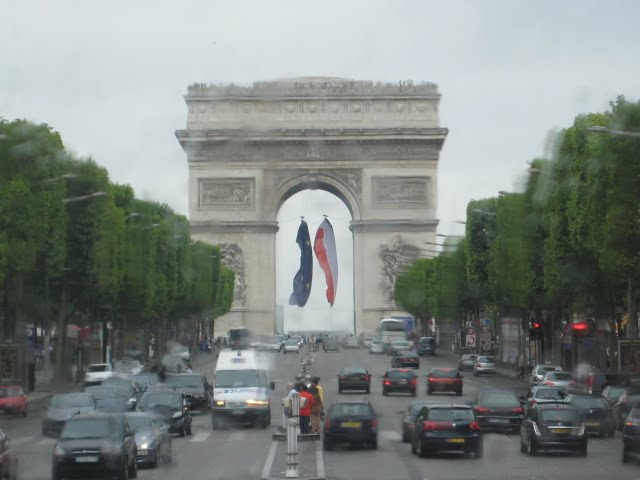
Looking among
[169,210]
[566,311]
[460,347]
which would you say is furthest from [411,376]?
[460,347]

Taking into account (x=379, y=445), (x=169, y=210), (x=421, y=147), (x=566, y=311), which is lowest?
(x=379, y=445)

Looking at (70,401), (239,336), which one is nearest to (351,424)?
(70,401)

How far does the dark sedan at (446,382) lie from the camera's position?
6881 cm

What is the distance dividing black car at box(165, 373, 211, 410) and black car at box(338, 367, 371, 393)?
9.94 metres

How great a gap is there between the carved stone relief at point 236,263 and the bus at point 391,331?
17.8m

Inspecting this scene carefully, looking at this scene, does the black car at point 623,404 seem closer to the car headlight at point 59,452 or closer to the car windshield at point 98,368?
the car headlight at point 59,452

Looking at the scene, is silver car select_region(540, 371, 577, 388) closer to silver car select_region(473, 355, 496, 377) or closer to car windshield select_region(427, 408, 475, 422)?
car windshield select_region(427, 408, 475, 422)

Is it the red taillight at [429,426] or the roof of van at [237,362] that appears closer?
the red taillight at [429,426]

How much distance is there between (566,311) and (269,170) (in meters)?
59.1

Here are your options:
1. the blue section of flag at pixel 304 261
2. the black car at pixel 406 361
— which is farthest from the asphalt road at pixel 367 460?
the black car at pixel 406 361

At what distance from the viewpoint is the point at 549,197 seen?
72938 mm

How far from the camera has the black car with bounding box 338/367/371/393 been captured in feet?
232

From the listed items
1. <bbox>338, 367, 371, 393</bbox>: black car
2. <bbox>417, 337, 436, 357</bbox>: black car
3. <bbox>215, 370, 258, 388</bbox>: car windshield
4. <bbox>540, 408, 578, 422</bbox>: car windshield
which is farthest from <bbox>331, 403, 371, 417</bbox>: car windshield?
<bbox>417, 337, 436, 357</bbox>: black car

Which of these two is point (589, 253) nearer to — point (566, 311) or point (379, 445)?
point (566, 311)
